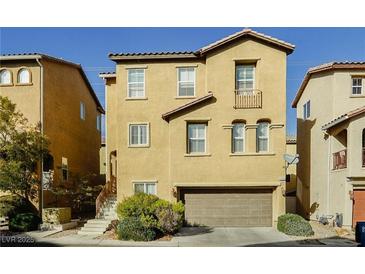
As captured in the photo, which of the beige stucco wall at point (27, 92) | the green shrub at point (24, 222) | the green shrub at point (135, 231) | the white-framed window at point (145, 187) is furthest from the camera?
the white-framed window at point (145, 187)

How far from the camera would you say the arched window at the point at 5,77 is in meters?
12.8

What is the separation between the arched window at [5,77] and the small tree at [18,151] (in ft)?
3.61

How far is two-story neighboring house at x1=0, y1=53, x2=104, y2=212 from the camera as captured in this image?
12.9 metres

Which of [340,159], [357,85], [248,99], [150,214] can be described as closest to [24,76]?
[150,214]

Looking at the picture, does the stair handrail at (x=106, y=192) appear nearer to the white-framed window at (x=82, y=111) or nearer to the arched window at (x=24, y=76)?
the white-framed window at (x=82, y=111)

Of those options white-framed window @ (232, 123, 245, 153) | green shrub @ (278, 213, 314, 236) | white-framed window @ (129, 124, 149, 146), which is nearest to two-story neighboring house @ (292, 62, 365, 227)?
green shrub @ (278, 213, 314, 236)

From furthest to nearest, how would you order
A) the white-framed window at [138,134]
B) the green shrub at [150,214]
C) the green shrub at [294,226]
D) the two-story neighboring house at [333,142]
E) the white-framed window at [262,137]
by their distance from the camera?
the white-framed window at [138,134] → the white-framed window at [262,137] → the two-story neighboring house at [333,142] → the green shrub at [294,226] → the green shrub at [150,214]

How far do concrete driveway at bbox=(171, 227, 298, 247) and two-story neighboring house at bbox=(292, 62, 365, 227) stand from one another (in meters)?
3.79

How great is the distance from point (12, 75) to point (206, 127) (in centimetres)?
896

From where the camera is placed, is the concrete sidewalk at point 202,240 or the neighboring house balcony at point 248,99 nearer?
the concrete sidewalk at point 202,240

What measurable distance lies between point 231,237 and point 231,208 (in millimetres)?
1908

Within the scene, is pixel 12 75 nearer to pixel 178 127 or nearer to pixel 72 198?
pixel 72 198

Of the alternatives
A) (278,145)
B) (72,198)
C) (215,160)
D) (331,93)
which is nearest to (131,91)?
(215,160)

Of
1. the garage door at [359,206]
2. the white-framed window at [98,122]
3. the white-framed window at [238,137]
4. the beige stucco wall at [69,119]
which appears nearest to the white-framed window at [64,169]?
the beige stucco wall at [69,119]
